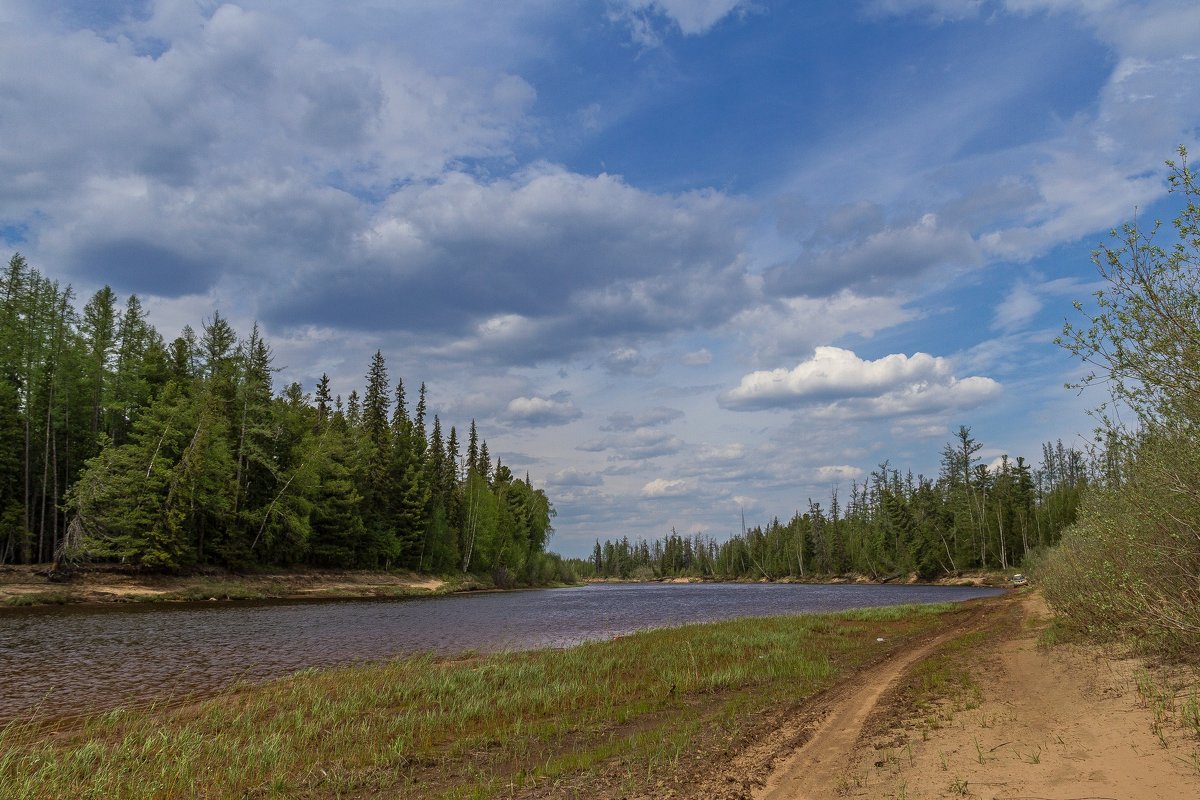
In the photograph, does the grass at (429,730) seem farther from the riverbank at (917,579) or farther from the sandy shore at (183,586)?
the riverbank at (917,579)

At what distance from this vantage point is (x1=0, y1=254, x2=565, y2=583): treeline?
49.1 m

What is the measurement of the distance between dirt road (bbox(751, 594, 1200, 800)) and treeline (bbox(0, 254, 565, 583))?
5259 centimetres

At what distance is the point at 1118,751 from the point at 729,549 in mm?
188541

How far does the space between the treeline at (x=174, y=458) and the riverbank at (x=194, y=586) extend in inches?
63.1

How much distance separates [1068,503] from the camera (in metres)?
87.9

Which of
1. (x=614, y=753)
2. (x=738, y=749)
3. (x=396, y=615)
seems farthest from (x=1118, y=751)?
(x=396, y=615)

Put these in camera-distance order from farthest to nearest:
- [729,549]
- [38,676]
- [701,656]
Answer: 1. [729,549]
2. [701,656]
3. [38,676]

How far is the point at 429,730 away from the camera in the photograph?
42.5 feet

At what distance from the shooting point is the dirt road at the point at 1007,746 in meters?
7.78

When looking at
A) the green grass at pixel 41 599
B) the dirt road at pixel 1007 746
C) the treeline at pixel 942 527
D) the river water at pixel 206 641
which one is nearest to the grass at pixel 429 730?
the dirt road at pixel 1007 746

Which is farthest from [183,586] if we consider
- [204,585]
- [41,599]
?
[41,599]

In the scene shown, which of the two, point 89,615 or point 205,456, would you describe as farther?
point 205,456

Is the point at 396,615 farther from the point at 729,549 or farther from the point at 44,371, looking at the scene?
the point at 729,549

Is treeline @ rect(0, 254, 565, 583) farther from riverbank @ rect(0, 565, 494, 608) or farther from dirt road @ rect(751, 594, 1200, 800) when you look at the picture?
dirt road @ rect(751, 594, 1200, 800)
